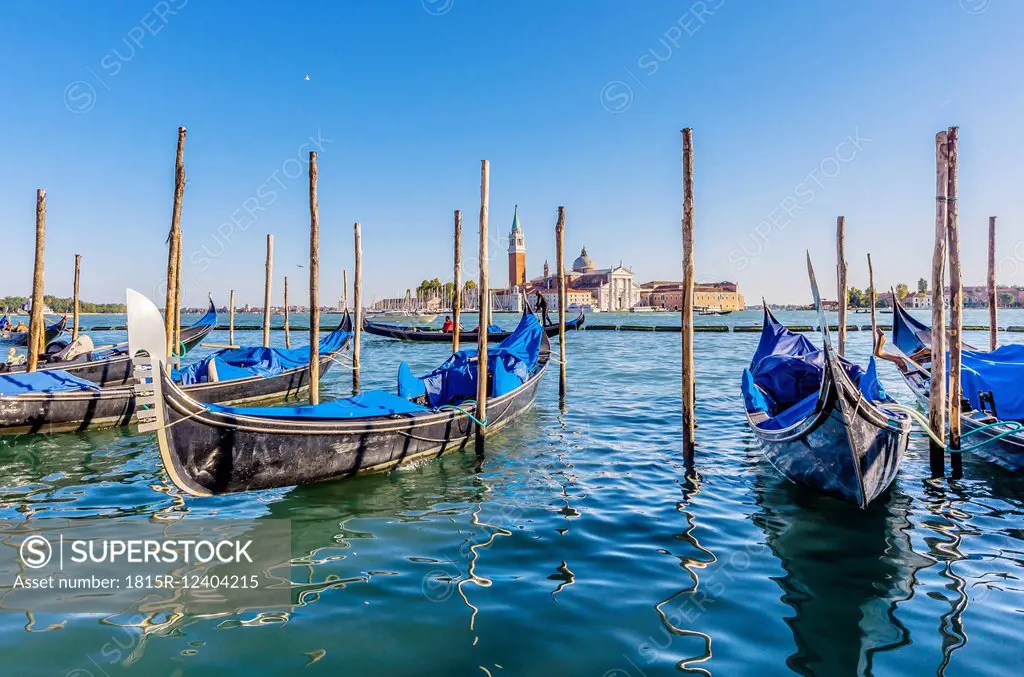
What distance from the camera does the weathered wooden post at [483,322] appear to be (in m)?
5.91

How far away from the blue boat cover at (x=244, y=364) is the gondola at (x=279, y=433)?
421 cm

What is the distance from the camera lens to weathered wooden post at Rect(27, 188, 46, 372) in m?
8.14

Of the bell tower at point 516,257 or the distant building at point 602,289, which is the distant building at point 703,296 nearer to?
the distant building at point 602,289

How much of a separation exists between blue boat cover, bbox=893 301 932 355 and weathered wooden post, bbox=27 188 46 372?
1275 cm

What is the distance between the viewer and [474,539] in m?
3.82

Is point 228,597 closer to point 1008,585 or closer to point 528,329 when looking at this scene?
point 1008,585

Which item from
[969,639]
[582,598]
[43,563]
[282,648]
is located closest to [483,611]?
[582,598]

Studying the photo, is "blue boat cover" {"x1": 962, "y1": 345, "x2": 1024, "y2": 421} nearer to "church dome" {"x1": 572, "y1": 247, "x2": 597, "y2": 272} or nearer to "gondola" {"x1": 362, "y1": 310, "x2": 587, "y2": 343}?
"gondola" {"x1": 362, "y1": 310, "x2": 587, "y2": 343}

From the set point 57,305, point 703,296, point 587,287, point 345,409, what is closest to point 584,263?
point 587,287

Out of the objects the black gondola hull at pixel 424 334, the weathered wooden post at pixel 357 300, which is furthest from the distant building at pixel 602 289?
the weathered wooden post at pixel 357 300

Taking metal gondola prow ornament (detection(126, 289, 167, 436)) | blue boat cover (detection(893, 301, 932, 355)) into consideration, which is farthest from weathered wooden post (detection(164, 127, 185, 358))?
blue boat cover (detection(893, 301, 932, 355))

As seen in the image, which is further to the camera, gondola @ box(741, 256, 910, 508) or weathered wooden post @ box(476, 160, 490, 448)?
weathered wooden post @ box(476, 160, 490, 448)

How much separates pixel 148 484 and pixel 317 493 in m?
1.51

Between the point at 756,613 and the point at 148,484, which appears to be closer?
the point at 756,613
